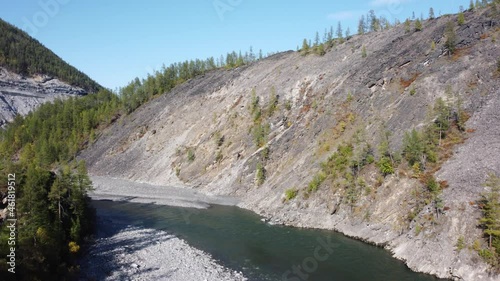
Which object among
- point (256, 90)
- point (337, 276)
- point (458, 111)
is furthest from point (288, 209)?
point (256, 90)

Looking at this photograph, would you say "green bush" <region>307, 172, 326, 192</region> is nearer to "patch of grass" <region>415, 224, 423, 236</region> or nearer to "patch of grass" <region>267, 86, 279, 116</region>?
"patch of grass" <region>415, 224, 423, 236</region>

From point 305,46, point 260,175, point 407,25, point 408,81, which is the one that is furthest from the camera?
point 305,46

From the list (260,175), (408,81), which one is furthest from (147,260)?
(408,81)

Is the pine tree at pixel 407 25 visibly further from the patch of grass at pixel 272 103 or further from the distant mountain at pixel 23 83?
the distant mountain at pixel 23 83

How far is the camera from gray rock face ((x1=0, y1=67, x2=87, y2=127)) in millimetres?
160400

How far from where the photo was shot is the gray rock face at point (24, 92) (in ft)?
526

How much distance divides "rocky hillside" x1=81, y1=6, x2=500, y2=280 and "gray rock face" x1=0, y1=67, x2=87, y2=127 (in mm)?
81392

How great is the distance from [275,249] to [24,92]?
18065 centimetres

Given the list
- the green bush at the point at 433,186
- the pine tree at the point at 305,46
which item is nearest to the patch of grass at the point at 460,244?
the green bush at the point at 433,186

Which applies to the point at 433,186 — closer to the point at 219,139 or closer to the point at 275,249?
the point at 275,249

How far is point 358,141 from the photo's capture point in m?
52.2

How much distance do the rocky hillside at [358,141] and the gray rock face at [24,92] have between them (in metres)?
81.4

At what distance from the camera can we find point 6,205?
3122 cm

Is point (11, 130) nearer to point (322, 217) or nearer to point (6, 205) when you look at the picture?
point (6, 205)
